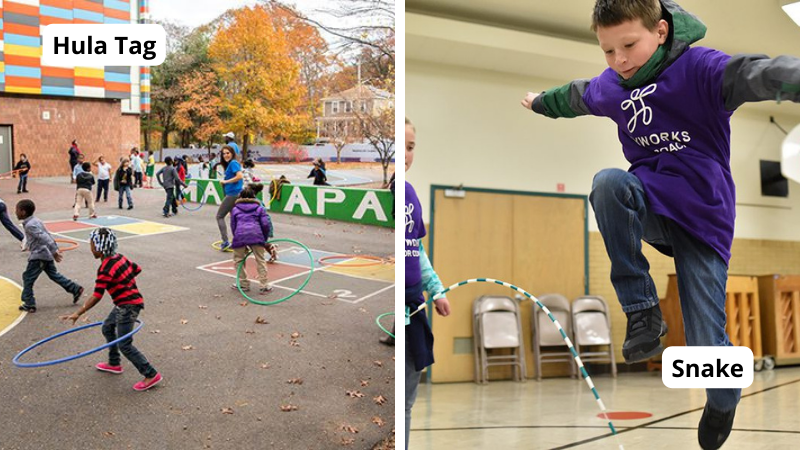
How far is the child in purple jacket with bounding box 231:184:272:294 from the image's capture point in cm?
326

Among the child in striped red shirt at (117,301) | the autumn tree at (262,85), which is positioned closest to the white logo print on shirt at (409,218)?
the autumn tree at (262,85)

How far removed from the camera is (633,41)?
7.93 ft

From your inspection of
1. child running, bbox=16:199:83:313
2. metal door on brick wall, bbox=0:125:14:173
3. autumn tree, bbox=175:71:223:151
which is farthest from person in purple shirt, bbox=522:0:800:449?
metal door on brick wall, bbox=0:125:14:173

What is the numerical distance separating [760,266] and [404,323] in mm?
1824

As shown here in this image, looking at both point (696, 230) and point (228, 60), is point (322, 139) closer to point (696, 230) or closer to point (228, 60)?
point (228, 60)

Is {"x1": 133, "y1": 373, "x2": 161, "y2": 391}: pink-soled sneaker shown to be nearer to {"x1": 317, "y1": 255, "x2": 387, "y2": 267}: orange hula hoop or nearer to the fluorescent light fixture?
{"x1": 317, "y1": 255, "x2": 387, "y2": 267}: orange hula hoop

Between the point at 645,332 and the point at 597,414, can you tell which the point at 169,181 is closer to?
the point at 645,332

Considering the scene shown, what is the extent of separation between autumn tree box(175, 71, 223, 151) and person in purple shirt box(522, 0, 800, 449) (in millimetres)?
1744

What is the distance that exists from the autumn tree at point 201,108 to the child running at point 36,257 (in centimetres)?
73

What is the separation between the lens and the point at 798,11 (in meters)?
3.08

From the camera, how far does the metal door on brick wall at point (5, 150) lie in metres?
3.14

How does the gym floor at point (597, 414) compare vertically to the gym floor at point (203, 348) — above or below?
below

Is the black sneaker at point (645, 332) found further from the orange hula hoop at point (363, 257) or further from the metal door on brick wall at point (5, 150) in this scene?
the metal door on brick wall at point (5, 150)

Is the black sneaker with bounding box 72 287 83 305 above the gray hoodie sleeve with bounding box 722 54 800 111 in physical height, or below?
below
